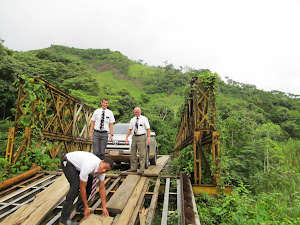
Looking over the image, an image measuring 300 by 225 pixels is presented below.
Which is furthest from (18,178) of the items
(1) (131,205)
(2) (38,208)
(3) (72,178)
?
(1) (131,205)

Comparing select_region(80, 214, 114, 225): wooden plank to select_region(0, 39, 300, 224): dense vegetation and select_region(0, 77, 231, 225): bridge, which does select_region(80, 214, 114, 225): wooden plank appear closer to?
select_region(0, 77, 231, 225): bridge

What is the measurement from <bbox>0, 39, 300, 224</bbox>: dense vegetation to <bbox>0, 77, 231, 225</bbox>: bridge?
36cm

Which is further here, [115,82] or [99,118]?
[115,82]

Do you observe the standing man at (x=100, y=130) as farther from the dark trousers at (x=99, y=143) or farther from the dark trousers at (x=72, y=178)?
the dark trousers at (x=72, y=178)

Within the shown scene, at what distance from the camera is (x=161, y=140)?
958 inches

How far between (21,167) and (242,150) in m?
12.1

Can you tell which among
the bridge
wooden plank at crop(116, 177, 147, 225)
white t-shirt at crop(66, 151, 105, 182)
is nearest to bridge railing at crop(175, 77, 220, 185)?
the bridge

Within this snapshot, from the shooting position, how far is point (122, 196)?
13.0 ft

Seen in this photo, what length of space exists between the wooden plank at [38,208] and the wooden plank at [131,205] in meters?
1.21

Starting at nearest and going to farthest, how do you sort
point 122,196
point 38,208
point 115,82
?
point 38,208 < point 122,196 < point 115,82

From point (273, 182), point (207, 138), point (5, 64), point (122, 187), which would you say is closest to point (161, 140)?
point (273, 182)

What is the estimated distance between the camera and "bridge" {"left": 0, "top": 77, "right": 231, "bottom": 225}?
3.38m

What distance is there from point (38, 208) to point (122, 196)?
55.6 inches

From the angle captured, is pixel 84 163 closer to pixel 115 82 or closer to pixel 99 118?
pixel 99 118
